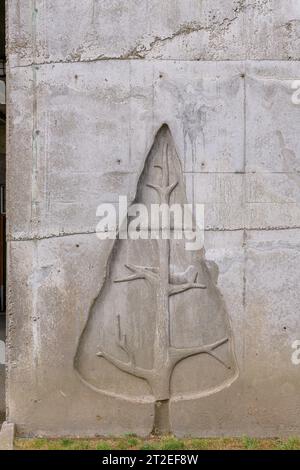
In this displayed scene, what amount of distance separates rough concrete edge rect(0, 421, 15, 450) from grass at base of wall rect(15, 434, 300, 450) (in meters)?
0.06

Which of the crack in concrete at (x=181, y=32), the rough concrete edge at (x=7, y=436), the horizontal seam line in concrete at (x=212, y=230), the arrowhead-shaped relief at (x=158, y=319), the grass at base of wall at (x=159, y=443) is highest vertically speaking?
the crack in concrete at (x=181, y=32)

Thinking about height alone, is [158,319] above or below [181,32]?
below

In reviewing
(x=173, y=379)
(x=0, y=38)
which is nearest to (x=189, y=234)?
(x=173, y=379)

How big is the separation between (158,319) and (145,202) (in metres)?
0.96

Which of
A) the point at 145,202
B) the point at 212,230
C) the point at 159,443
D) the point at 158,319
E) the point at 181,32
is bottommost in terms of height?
the point at 159,443

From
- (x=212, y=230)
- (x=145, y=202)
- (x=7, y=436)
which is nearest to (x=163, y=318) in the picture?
(x=212, y=230)

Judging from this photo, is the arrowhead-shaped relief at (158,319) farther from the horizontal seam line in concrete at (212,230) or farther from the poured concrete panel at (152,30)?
the poured concrete panel at (152,30)

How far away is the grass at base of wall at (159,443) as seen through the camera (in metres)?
4.42

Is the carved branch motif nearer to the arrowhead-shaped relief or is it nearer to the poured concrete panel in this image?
the arrowhead-shaped relief

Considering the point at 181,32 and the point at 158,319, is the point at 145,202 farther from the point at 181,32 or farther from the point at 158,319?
the point at 181,32

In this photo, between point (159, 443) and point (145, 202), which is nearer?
point (159, 443)

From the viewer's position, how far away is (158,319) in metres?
4.66

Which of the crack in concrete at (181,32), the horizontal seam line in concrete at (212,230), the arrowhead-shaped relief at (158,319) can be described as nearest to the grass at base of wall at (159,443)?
the arrowhead-shaped relief at (158,319)

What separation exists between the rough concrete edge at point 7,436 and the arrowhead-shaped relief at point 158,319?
0.70 meters
